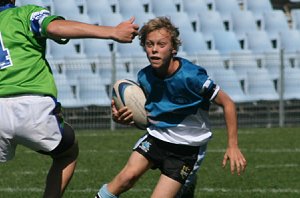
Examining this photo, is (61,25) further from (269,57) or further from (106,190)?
(269,57)

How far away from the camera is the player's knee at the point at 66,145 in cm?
597

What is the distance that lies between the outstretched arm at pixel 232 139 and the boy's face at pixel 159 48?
45 cm

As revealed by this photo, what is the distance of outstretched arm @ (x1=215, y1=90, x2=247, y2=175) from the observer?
608 cm

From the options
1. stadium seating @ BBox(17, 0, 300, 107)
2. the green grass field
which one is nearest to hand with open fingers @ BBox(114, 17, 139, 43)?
the green grass field

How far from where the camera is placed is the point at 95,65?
17125 millimetres

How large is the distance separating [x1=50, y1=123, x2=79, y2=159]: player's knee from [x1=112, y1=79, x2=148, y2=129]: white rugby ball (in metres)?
0.55

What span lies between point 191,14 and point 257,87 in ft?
8.82

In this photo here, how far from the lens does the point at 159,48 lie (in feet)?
20.7

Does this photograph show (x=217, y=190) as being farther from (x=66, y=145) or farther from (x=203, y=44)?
(x=203, y=44)

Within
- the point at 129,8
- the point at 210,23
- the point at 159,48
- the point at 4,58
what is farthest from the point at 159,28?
the point at 210,23

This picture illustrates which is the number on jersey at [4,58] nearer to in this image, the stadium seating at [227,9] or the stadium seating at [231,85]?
the stadium seating at [231,85]

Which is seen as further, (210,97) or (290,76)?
(290,76)

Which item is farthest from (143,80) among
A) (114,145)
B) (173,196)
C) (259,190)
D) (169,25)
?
(114,145)

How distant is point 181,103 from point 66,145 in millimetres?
897
